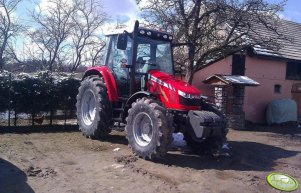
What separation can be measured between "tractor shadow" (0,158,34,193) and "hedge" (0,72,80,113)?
4.19m

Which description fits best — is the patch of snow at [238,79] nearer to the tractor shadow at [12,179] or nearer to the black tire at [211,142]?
the black tire at [211,142]

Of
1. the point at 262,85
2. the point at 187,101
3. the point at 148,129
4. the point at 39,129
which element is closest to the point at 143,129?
the point at 148,129

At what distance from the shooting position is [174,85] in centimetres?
823

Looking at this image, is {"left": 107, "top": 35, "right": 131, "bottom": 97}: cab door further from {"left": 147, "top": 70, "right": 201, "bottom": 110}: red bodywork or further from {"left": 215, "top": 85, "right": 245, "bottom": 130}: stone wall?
{"left": 215, "top": 85, "right": 245, "bottom": 130}: stone wall

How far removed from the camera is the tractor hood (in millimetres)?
8109

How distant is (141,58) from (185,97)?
1731mm

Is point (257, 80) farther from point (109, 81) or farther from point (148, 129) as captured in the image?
point (148, 129)

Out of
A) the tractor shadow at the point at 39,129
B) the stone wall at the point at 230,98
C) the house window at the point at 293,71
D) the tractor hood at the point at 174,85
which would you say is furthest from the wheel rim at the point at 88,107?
the house window at the point at 293,71

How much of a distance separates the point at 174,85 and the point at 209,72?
29.6 feet

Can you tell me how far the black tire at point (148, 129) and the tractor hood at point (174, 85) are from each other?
58 cm

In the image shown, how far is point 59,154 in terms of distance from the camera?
820 centimetres

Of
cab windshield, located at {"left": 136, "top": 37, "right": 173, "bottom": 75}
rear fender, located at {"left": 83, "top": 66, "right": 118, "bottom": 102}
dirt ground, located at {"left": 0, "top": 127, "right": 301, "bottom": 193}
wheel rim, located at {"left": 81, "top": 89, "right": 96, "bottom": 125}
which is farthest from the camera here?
wheel rim, located at {"left": 81, "top": 89, "right": 96, "bottom": 125}

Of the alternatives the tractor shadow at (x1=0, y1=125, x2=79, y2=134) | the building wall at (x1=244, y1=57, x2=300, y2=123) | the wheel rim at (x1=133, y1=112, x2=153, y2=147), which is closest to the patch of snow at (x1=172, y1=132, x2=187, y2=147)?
the wheel rim at (x1=133, y1=112, x2=153, y2=147)

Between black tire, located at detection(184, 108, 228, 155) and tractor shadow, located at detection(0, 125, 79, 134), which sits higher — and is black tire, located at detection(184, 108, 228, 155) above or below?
above
